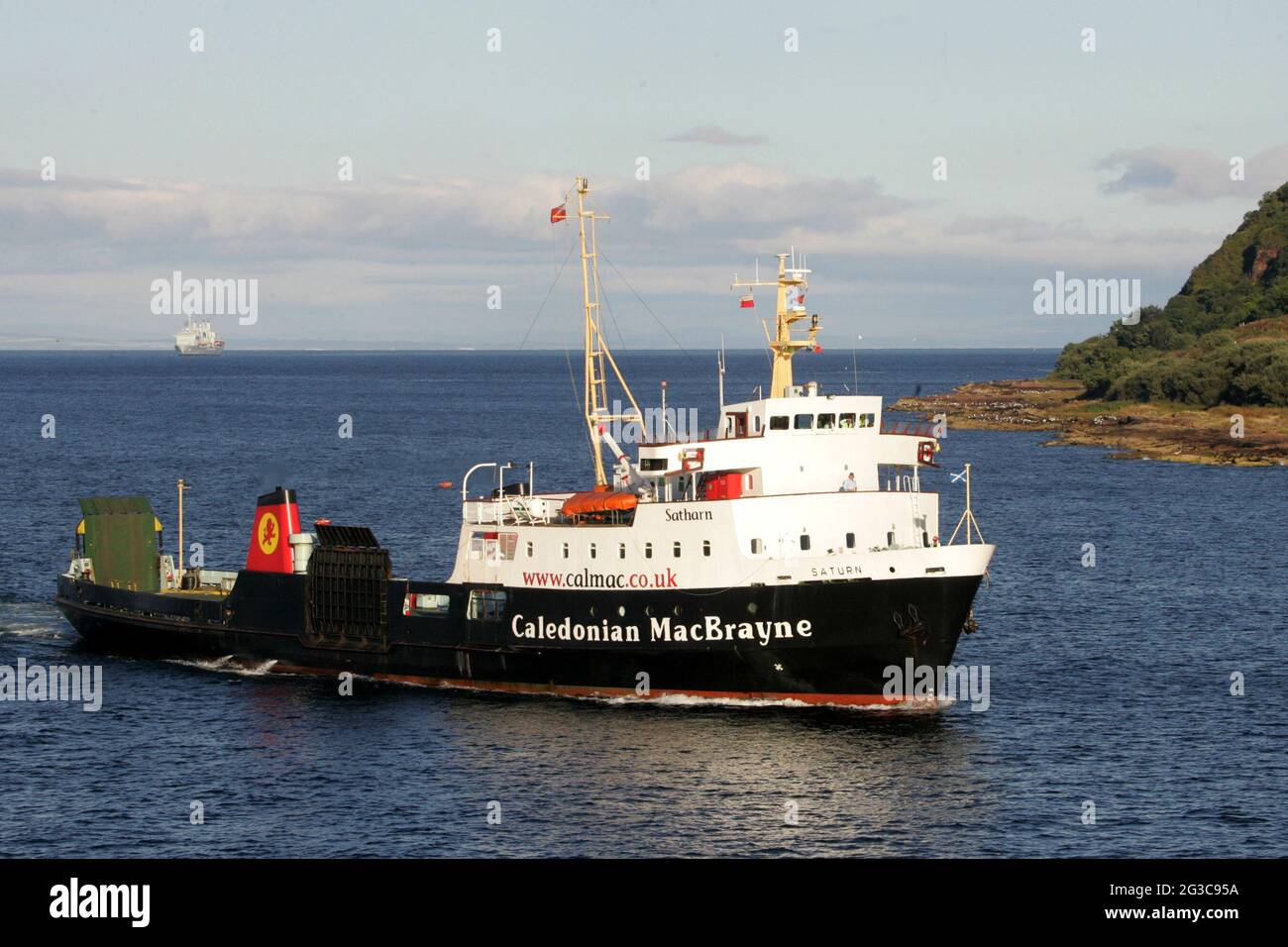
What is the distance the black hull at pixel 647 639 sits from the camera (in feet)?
148

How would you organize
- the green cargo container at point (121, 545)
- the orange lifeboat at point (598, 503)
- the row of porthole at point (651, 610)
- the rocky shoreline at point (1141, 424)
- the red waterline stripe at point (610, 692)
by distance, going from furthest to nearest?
the rocky shoreline at point (1141, 424) < the green cargo container at point (121, 545) < the orange lifeboat at point (598, 503) < the red waterline stripe at point (610, 692) < the row of porthole at point (651, 610)

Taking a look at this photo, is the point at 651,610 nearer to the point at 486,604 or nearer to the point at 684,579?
the point at 684,579

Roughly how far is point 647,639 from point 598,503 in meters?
4.44

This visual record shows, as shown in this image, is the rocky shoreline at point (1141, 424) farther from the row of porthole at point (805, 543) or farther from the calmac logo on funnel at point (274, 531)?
the calmac logo on funnel at point (274, 531)

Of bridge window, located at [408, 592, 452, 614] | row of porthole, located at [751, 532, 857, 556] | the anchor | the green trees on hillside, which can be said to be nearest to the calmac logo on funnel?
bridge window, located at [408, 592, 452, 614]

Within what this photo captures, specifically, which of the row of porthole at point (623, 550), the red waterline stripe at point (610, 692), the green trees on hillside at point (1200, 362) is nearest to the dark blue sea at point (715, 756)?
the red waterline stripe at point (610, 692)

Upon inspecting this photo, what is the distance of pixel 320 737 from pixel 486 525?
8887mm

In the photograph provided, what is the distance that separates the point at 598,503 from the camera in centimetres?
4862

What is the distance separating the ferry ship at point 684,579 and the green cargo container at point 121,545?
7765 millimetres

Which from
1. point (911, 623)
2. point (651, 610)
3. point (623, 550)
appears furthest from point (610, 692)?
point (911, 623)

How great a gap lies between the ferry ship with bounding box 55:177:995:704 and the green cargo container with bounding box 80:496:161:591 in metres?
7.77

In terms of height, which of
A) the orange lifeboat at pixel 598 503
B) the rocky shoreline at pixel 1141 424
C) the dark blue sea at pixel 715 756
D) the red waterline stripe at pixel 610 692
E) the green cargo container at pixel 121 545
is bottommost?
the dark blue sea at pixel 715 756

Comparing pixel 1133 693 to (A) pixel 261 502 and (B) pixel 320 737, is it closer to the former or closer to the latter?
(B) pixel 320 737
